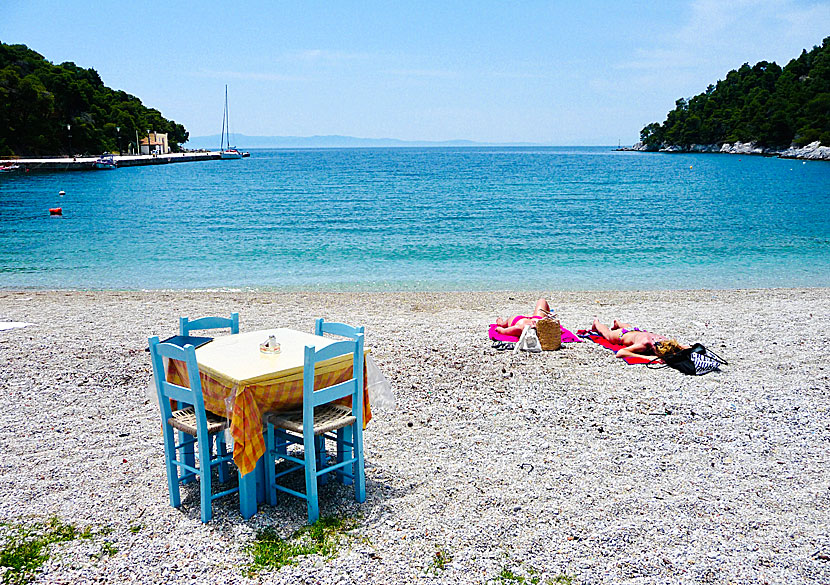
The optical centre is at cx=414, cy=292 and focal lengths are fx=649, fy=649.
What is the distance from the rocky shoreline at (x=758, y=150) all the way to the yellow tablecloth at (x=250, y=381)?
127 metres

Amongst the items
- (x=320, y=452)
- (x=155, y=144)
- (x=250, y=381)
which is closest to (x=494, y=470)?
(x=320, y=452)

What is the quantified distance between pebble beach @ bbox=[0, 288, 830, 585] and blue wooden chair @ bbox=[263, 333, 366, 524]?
0.22m

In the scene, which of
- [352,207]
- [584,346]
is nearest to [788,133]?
[352,207]

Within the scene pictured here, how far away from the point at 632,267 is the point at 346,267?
9.10m

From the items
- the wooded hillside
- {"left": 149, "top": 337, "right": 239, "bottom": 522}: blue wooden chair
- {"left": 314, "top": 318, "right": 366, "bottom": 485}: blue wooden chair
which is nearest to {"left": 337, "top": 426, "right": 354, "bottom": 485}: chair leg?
{"left": 314, "top": 318, "right": 366, "bottom": 485}: blue wooden chair

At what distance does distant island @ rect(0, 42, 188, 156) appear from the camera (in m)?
88.9

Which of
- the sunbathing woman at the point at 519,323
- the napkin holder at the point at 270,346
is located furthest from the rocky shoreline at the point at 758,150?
the napkin holder at the point at 270,346

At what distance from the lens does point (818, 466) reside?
5750 mm

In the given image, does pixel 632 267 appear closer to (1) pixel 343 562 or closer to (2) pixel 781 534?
(2) pixel 781 534

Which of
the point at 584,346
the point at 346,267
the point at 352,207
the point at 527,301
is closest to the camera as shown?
the point at 584,346

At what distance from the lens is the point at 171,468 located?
495 cm

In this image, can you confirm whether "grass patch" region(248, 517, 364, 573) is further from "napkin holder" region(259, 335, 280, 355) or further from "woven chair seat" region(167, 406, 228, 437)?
"napkin holder" region(259, 335, 280, 355)

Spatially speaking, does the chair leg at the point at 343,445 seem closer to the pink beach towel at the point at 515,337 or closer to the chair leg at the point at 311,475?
the chair leg at the point at 311,475

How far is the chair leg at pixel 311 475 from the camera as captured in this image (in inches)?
183
